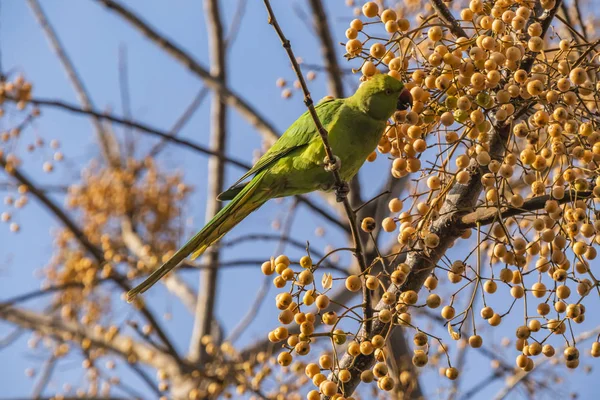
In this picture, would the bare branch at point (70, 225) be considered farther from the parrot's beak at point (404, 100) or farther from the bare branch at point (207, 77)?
the parrot's beak at point (404, 100)

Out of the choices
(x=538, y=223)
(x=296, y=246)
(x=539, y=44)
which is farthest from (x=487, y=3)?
(x=296, y=246)

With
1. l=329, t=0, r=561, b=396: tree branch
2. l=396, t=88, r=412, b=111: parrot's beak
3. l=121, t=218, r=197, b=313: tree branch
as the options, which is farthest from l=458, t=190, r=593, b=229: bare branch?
l=121, t=218, r=197, b=313: tree branch

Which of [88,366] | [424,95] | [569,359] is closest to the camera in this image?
[569,359]

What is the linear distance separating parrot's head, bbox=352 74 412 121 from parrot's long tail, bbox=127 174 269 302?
0.61 metres

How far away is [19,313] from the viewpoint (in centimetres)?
725

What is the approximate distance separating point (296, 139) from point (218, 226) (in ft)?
1.93

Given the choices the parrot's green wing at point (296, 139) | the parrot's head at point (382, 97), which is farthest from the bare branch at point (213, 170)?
the parrot's head at point (382, 97)

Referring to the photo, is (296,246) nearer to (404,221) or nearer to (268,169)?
Result: (268,169)

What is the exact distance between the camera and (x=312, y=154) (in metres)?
2.94

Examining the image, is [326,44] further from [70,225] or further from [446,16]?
[446,16]

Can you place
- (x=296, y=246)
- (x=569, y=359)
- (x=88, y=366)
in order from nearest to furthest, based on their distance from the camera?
(x=569, y=359), (x=296, y=246), (x=88, y=366)

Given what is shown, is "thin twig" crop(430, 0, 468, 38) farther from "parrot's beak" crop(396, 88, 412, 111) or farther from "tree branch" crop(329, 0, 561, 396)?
"parrot's beak" crop(396, 88, 412, 111)

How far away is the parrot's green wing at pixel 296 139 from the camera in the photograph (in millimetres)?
3001

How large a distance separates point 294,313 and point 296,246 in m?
2.42
